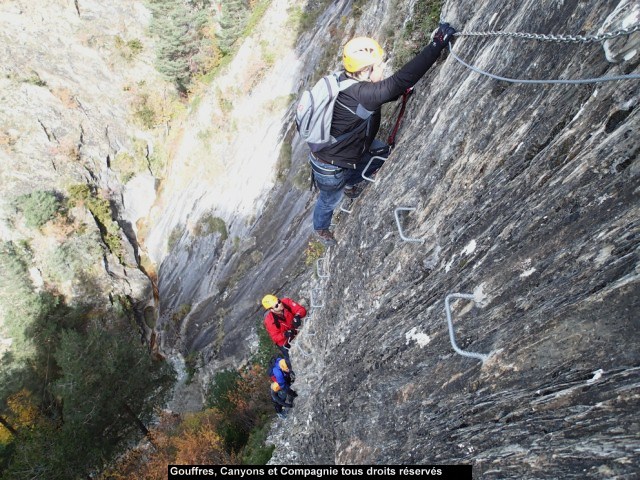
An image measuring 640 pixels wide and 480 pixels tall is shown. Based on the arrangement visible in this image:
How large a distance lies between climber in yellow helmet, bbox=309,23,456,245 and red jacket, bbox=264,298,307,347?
17.4ft

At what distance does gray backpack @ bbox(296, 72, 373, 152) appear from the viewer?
17.1 feet

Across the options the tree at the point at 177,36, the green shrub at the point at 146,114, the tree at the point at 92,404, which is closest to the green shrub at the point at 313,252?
the tree at the point at 92,404

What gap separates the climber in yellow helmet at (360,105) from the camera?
15.5ft

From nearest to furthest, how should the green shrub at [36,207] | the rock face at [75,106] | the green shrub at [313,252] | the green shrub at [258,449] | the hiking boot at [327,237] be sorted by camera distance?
the hiking boot at [327,237], the green shrub at [258,449], the green shrub at [313,252], the green shrub at [36,207], the rock face at [75,106]

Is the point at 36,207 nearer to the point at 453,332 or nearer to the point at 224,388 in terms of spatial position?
the point at 224,388

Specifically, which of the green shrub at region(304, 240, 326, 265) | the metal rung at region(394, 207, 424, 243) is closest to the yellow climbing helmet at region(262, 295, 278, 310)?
the green shrub at region(304, 240, 326, 265)

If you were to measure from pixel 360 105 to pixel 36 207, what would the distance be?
1055 inches

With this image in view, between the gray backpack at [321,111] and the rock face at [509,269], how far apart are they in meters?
1.32

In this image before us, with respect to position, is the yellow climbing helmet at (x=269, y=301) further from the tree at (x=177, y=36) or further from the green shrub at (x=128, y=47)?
the green shrub at (x=128, y=47)

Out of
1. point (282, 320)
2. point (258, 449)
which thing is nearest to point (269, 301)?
point (282, 320)

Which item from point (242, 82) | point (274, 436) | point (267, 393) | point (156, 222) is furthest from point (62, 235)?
point (274, 436)

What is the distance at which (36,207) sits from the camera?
984 inches

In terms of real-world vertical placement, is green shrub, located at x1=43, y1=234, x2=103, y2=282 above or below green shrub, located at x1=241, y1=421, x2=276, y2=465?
below
